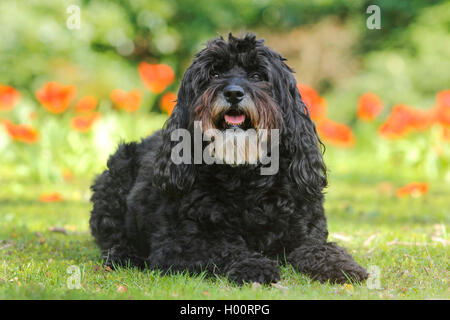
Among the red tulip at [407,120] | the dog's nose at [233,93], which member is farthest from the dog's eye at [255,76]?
the red tulip at [407,120]

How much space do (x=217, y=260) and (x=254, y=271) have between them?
1.04ft

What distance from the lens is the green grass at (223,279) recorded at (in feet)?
11.7

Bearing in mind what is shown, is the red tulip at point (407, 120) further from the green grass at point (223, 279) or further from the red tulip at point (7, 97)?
the red tulip at point (7, 97)

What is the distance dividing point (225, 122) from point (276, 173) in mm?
537

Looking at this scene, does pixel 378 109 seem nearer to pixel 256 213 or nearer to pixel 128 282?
pixel 256 213

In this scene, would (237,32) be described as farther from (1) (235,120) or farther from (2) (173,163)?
(1) (235,120)

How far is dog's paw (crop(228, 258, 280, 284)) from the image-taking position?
3772mm

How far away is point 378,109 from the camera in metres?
10.7

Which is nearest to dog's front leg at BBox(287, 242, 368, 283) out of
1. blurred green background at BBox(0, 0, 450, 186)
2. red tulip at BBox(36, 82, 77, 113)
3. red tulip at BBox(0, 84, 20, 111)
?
red tulip at BBox(36, 82, 77, 113)

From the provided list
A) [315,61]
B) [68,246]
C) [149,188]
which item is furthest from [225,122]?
[315,61]

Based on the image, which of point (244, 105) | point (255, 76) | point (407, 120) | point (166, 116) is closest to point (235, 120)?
point (244, 105)

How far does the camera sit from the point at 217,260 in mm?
4023

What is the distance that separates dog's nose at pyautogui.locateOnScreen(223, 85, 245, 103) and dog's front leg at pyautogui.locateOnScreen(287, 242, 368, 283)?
115 centimetres

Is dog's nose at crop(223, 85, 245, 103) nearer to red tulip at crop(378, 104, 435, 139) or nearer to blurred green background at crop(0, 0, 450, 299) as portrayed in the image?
blurred green background at crop(0, 0, 450, 299)
